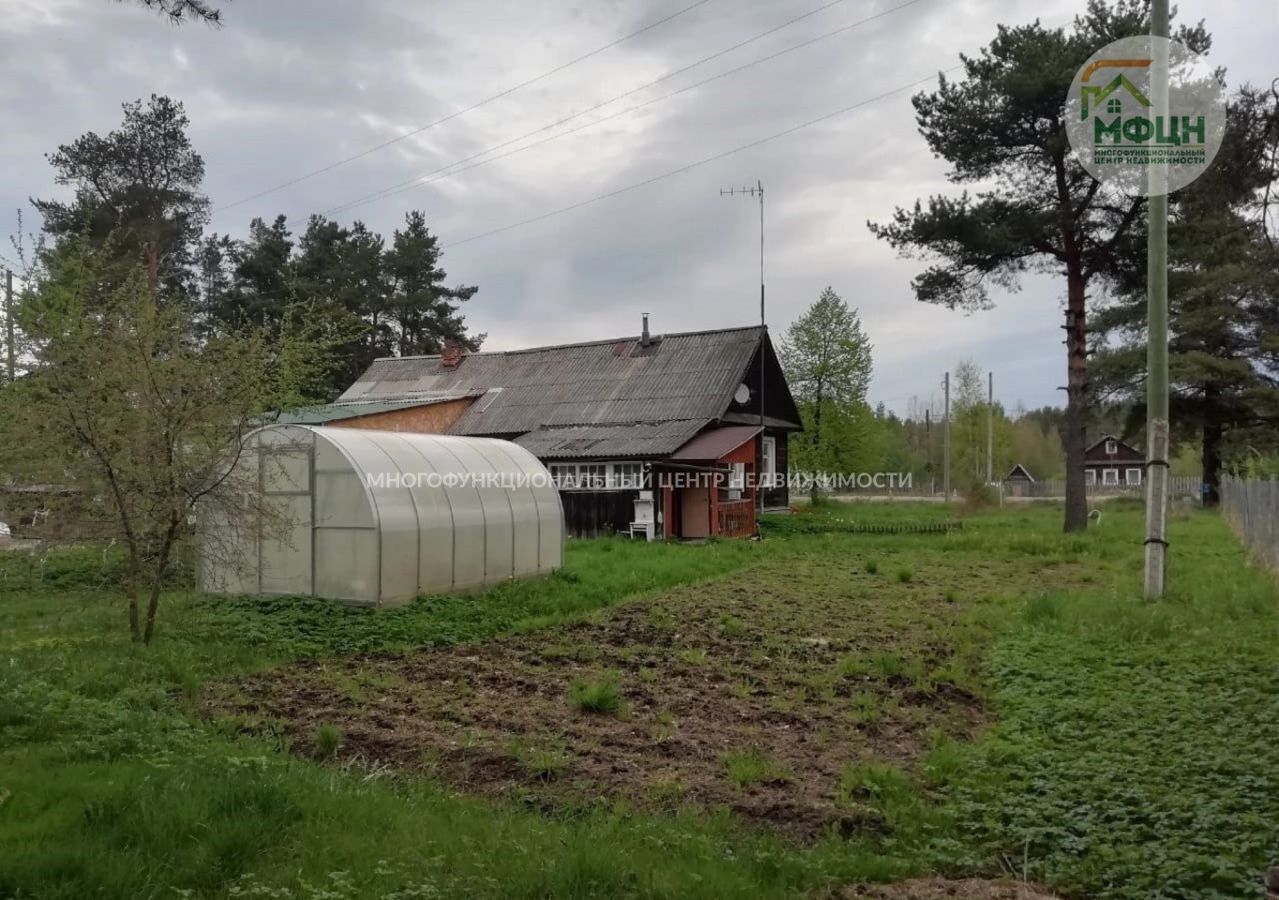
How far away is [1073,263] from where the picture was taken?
21.2m

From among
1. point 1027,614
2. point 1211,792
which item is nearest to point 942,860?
point 1211,792

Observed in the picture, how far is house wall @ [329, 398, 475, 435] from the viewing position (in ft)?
82.2

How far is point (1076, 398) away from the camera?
21922 mm

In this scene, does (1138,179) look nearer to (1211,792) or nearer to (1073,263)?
(1073,263)

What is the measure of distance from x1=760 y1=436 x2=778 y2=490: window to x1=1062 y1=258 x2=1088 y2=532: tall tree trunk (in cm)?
869

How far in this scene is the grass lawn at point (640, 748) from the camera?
3.73m

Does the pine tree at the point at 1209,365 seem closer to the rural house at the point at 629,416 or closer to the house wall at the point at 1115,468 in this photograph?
the rural house at the point at 629,416

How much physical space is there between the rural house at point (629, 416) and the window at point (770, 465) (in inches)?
2.5

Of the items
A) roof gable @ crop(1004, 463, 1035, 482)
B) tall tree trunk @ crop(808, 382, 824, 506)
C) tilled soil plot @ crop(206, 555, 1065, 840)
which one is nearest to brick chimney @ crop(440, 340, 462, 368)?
tall tree trunk @ crop(808, 382, 824, 506)

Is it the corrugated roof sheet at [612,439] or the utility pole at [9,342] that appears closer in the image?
Result: the utility pole at [9,342]

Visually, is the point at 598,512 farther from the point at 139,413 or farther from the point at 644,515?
the point at 139,413

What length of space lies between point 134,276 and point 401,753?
272 inches

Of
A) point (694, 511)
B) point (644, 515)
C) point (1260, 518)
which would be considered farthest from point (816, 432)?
point (1260, 518)


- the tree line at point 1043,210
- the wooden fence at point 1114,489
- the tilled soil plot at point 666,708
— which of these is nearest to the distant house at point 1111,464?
the wooden fence at point 1114,489
